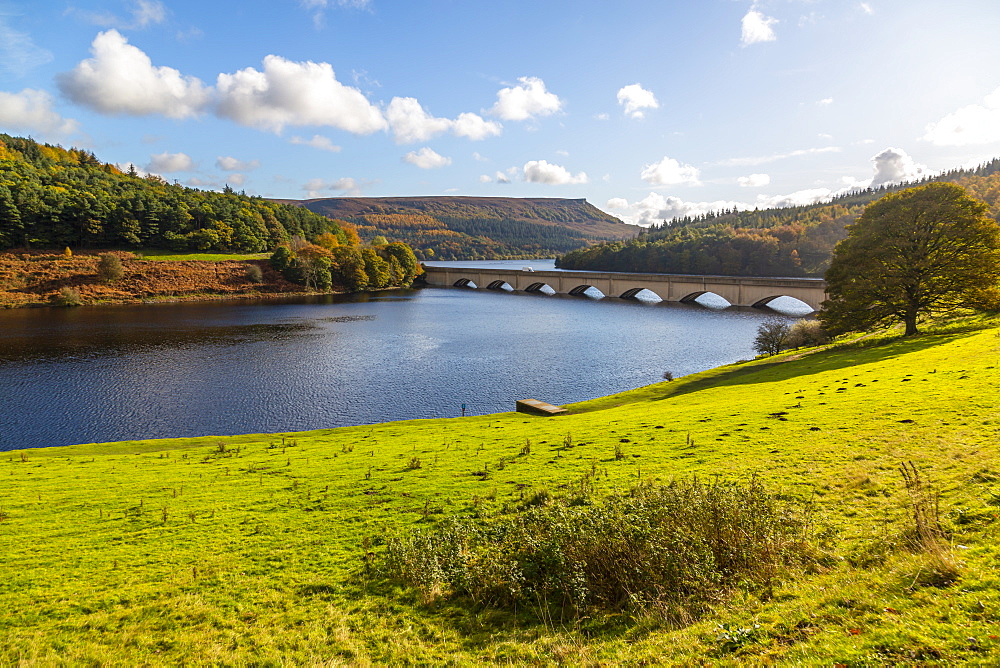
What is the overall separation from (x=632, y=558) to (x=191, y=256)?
531 feet

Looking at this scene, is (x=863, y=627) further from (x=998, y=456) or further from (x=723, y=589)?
(x=998, y=456)

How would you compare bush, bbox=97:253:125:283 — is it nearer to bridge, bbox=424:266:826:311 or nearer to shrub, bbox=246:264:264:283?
shrub, bbox=246:264:264:283

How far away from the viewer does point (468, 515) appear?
13.4m

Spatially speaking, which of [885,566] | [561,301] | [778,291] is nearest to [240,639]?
[885,566]

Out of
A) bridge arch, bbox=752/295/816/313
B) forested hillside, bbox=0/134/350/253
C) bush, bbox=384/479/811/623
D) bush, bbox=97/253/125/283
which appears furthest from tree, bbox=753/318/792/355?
forested hillside, bbox=0/134/350/253

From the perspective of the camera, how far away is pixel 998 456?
12.9 metres

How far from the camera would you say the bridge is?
4013 inches

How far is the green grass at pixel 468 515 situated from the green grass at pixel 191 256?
130m

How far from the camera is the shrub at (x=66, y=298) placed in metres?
103

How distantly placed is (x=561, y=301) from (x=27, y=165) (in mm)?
174366

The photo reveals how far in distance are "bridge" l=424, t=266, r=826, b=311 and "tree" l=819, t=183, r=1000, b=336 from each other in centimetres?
6035

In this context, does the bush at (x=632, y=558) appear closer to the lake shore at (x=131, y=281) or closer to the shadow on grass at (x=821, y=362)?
the shadow on grass at (x=821, y=362)

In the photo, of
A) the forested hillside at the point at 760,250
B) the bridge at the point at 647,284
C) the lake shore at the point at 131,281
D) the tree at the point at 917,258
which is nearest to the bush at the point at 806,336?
the tree at the point at 917,258

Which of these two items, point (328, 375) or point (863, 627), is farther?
point (328, 375)
